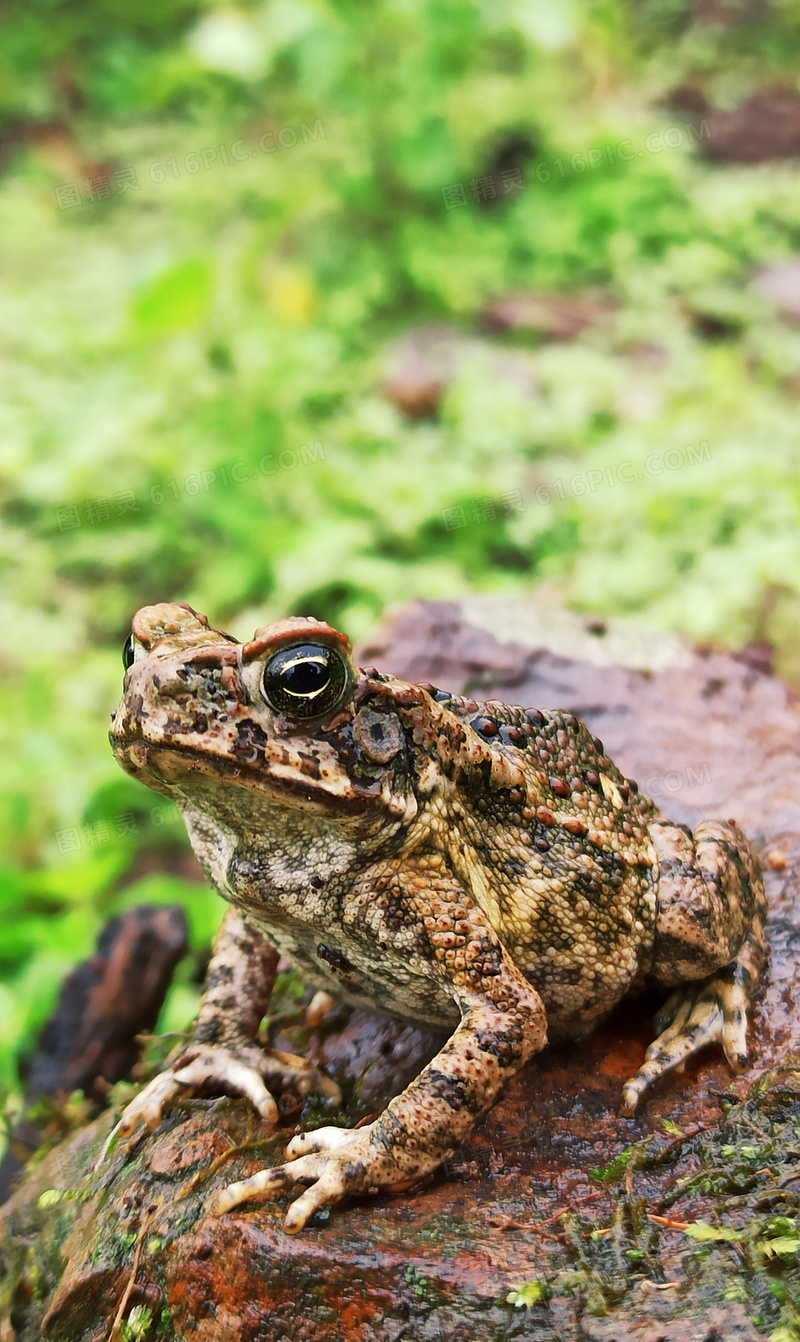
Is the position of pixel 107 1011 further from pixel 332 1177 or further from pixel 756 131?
pixel 756 131

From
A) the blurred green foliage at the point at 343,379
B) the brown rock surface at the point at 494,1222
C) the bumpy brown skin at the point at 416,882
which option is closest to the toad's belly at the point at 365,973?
the bumpy brown skin at the point at 416,882

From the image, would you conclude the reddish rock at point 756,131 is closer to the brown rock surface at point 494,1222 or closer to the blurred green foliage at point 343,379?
the blurred green foliage at point 343,379

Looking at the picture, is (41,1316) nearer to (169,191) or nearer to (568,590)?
(568,590)

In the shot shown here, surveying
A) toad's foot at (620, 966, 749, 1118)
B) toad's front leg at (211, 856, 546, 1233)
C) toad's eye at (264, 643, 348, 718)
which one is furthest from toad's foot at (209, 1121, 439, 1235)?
toad's eye at (264, 643, 348, 718)

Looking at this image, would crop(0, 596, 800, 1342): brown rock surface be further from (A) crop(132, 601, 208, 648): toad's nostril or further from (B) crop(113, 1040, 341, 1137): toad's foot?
(A) crop(132, 601, 208, 648): toad's nostril

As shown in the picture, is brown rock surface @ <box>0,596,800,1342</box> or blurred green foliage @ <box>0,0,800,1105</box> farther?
blurred green foliage @ <box>0,0,800,1105</box>

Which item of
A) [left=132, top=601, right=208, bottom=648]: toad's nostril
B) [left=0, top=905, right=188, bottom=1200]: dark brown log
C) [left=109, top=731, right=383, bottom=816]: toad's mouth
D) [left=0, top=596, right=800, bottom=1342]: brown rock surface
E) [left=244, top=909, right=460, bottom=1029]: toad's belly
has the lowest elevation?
[left=0, top=905, right=188, bottom=1200]: dark brown log

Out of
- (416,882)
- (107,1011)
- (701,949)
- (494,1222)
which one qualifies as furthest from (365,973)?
(107,1011)
